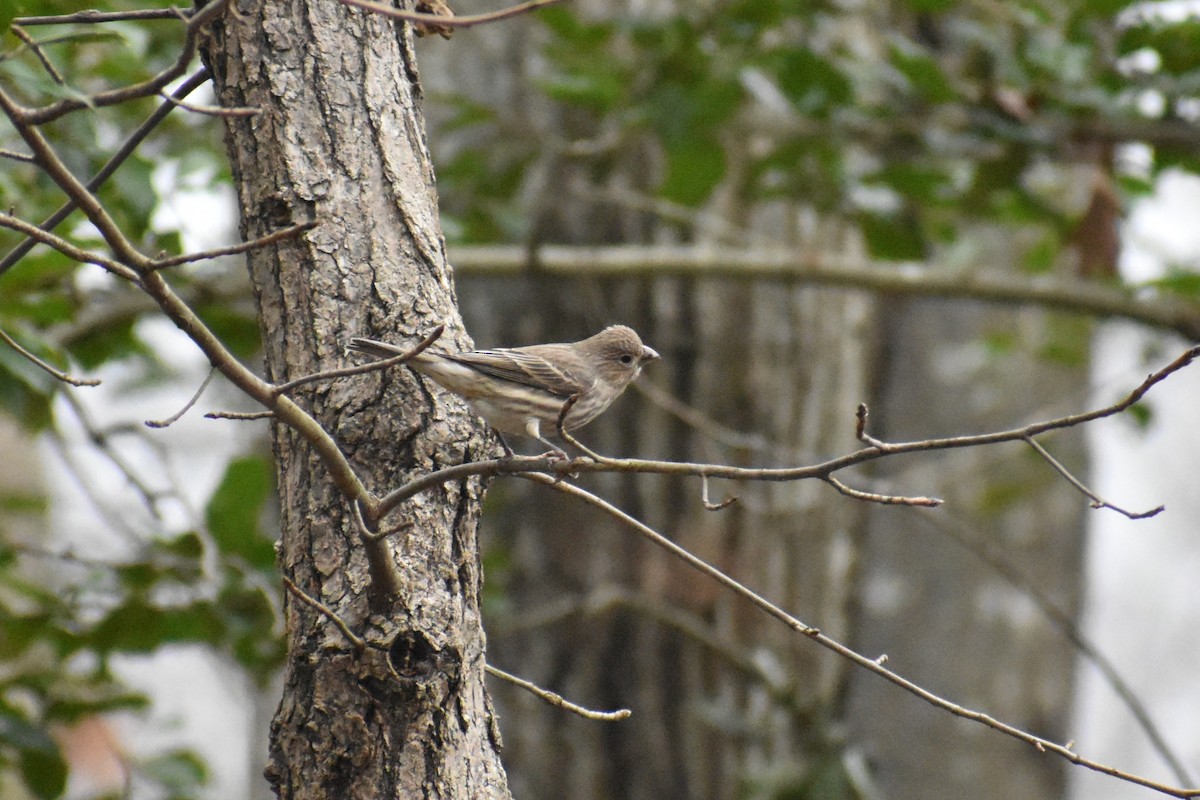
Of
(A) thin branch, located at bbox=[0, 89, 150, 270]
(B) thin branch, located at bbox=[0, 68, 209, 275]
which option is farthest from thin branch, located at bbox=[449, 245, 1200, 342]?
(A) thin branch, located at bbox=[0, 89, 150, 270]

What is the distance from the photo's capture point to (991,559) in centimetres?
485

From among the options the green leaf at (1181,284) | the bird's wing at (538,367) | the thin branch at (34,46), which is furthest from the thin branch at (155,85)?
the green leaf at (1181,284)

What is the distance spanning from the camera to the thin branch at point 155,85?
186 centimetres

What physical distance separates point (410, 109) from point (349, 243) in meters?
0.41

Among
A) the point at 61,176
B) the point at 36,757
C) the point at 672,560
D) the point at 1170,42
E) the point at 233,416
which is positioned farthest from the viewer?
the point at 672,560

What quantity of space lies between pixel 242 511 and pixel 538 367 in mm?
1245

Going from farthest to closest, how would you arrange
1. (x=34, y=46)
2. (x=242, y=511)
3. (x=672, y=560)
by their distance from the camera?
(x=672, y=560) → (x=242, y=511) → (x=34, y=46)

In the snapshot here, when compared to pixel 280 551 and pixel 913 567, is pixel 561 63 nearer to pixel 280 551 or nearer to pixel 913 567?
pixel 280 551

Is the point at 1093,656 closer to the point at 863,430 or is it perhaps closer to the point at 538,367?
the point at 538,367

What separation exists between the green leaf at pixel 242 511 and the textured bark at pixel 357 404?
4.78 ft

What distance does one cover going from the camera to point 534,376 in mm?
3553

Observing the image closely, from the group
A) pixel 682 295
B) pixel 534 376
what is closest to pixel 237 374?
pixel 534 376

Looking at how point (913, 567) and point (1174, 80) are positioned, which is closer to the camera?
point (1174, 80)

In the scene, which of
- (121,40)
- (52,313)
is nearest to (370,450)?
(121,40)
